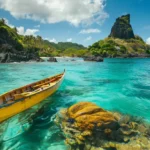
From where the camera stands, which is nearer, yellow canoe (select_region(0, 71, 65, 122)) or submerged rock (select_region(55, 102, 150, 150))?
submerged rock (select_region(55, 102, 150, 150))

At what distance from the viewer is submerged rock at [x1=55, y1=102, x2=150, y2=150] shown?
10578mm

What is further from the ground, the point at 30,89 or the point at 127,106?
the point at 30,89

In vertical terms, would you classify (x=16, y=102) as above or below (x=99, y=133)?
above

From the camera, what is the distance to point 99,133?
36.6 ft

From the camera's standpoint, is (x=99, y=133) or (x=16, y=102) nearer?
(x=99, y=133)

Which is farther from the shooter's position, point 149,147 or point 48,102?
point 48,102

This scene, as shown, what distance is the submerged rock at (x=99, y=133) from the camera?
1058 cm

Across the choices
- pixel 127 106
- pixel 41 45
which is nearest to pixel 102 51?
pixel 41 45

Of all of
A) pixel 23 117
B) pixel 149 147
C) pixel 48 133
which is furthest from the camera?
pixel 23 117

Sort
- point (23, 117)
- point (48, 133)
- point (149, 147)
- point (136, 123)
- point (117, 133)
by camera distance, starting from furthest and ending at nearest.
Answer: point (23, 117) < point (136, 123) < point (48, 133) < point (117, 133) < point (149, 147)

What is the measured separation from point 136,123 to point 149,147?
3299 millimetres

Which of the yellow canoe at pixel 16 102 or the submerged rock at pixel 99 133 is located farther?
the yellow canoe at pixel 16 102

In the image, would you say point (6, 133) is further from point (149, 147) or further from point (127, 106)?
point (127, 106)

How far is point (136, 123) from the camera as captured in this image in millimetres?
13695
